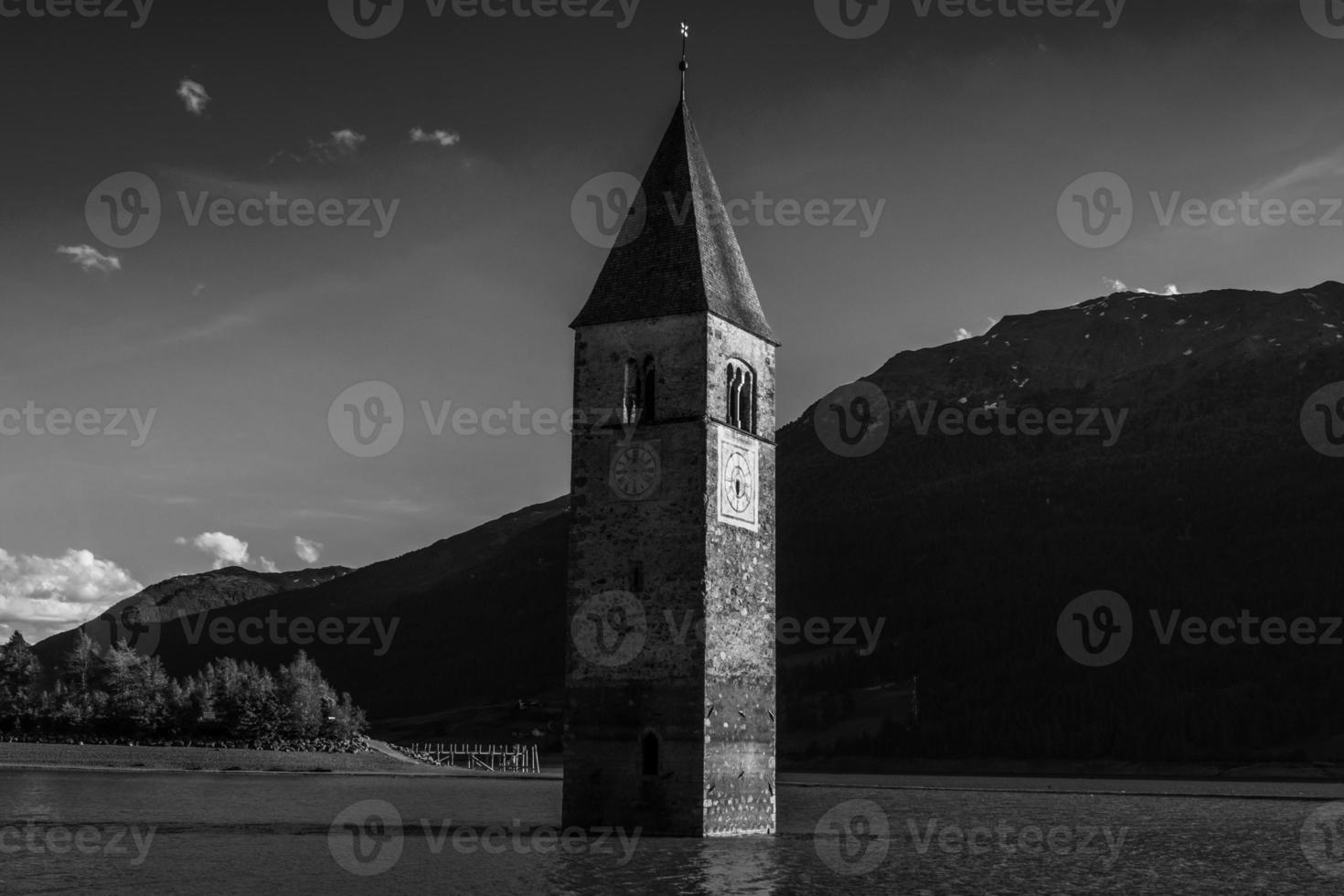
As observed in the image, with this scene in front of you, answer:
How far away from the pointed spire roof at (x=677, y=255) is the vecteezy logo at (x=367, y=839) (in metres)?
22.2

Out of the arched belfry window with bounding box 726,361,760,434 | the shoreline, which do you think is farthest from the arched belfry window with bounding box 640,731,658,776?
the shoreline

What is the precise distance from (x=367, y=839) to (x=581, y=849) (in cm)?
1180

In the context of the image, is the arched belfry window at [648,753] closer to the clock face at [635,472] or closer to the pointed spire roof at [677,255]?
the clock face at [635,472]

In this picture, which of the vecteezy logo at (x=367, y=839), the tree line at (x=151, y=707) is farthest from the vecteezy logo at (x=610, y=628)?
the tree line at (x=151, y=707)

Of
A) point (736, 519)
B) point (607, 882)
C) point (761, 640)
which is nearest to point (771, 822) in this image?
point (761, 640)

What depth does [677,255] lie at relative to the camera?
63.0 meters

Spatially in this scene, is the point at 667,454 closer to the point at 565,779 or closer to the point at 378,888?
the point at 565,779

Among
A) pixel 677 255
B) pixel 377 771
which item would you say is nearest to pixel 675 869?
pixel 677 255

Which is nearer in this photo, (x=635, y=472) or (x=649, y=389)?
(x=635, y=472)

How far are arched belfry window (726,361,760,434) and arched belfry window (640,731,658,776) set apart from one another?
42.0ft

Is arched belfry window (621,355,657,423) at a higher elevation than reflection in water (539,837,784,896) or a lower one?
higher

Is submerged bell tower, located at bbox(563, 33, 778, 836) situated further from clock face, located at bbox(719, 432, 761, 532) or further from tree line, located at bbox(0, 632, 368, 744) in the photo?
tree line, located at bbox(0, 632, 368, 744)

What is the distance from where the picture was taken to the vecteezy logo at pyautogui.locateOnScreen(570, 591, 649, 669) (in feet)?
192

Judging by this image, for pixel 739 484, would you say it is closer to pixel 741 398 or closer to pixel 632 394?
pixel 741 398
